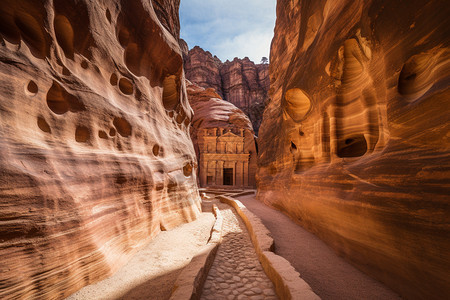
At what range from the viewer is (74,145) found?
12.8 feet

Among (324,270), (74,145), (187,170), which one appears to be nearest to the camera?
(74,145)

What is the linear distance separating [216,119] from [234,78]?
2271 centimetres

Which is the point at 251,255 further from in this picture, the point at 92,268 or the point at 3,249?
the point at 3,249

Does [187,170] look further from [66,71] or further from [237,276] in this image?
[66,71]

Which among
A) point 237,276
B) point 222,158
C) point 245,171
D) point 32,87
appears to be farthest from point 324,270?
point 222,158

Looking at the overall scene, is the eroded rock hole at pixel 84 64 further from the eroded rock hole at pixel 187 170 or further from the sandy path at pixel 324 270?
the sandy path at pixel 324 270

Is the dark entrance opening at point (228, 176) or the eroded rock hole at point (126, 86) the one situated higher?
the eroded rock hole at point (126, 86)

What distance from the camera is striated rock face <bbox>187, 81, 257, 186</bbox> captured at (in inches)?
1022

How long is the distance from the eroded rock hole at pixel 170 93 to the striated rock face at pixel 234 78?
1308 inches

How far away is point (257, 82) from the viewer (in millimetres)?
45031

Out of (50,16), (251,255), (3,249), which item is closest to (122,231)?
(3,249)

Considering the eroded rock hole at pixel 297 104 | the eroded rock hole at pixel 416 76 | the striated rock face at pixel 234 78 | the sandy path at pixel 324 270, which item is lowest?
the sandy path at pixel 324 270

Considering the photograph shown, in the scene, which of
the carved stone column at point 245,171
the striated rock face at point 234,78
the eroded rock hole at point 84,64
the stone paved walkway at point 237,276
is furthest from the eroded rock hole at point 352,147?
the striated rock face at point 234,78

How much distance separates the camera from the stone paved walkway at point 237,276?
3.35 meters
